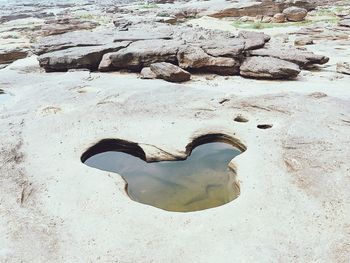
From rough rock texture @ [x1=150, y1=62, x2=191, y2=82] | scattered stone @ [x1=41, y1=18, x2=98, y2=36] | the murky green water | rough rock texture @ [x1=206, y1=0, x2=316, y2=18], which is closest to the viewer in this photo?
the murky green water

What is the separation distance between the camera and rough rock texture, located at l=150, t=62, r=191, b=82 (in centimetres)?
1328

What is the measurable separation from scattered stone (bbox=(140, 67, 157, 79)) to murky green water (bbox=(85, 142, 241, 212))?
19.0 feet

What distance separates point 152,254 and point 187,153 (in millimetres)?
3257

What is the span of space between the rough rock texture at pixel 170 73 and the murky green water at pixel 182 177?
16.7 ft

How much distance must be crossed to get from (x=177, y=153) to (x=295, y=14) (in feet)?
83.8

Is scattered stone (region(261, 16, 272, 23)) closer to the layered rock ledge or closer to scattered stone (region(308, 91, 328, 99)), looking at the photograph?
the layered rock ledge

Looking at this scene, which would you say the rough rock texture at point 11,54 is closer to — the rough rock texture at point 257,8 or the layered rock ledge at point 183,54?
the layered rock ledge at point 183,54

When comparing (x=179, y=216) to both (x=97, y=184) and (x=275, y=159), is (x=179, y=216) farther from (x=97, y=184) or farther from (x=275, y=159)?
(x=275, y=159)

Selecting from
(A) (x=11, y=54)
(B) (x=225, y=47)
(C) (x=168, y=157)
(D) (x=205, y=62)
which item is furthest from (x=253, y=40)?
(A) (x=11, y=54)

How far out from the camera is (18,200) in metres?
6.51

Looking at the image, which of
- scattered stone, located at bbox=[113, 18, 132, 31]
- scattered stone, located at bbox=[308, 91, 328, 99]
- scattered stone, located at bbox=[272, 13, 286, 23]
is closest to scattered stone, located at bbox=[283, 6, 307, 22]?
scattered stone, located at bbox=[272, 13, 286, 23]

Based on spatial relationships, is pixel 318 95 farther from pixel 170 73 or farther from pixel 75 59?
pixel 75 59

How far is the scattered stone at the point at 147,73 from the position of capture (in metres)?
13.8

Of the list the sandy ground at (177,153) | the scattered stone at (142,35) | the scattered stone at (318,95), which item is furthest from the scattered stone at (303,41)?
the scattered stone at (318,95)
